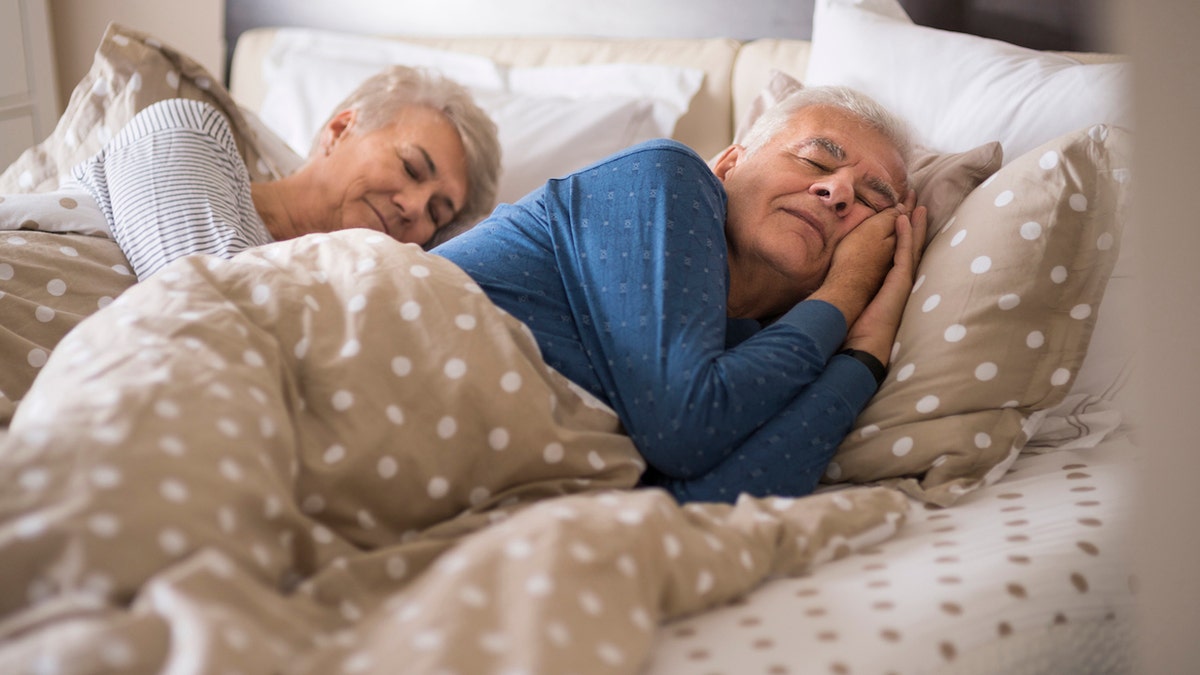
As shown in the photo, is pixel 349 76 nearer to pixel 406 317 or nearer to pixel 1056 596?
pixel 406 317

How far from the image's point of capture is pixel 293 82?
2.47m

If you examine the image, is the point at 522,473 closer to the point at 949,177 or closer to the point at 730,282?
the point at 730,282

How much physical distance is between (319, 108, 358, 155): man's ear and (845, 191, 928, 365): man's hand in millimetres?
1074

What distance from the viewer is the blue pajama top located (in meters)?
1.18

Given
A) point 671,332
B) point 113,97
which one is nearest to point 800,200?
point 671,332

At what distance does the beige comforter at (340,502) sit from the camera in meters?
0.77

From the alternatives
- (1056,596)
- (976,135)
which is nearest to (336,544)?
(1056,596)

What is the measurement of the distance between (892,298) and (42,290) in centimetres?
123

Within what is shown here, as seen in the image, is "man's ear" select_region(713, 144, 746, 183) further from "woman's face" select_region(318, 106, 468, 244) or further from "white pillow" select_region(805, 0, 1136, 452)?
A: "woman's face" select_region(318, 106, 468, 244)

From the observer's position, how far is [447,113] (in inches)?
78.4

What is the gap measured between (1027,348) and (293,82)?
188cm

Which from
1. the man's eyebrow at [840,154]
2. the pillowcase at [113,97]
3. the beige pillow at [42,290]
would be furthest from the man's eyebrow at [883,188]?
the pillowcase at [113,97]

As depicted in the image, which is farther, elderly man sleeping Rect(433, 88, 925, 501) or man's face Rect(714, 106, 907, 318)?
man's face Rect(714, 106, 907, 318)

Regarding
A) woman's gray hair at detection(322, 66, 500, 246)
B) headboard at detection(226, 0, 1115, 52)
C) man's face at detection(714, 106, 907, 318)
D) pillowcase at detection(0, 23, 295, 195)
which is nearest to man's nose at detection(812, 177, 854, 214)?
man's face at detection(714, 106, 907, 318)
